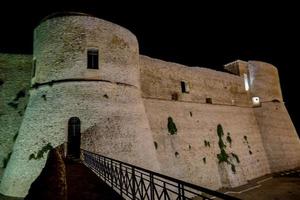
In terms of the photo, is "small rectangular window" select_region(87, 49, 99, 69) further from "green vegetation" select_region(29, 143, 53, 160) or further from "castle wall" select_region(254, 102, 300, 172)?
"castle wall" select_region(254, 102, 300, 172)

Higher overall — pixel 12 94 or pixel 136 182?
pixel 12 94

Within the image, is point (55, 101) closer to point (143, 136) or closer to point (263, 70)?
point (143, 136)

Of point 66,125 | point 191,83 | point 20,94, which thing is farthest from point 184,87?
point 20,94

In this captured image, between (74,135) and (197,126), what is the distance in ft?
34.1

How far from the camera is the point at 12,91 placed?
13.9m

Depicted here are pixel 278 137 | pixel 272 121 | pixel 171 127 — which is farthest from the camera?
pixel 272 121

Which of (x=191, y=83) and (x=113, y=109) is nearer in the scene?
(x=113, y=109)

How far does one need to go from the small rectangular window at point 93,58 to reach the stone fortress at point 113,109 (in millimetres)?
51

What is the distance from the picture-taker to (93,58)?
40.3 feet

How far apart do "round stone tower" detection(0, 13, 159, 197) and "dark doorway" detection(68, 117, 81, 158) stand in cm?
9

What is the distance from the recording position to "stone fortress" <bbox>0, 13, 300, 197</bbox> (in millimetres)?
11125

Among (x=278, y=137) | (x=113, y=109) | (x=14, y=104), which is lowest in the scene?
(x=278, y=137)

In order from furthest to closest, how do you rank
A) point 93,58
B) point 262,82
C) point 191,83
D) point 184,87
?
point 262,82
point 191,83
point 184,87
point 93,58

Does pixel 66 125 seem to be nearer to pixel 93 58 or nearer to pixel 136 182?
pixel 93 58
